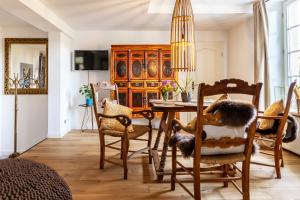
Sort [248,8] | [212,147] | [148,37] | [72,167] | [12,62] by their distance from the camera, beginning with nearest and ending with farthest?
[212,147] → [72,167] → [248,8] → [12,62] → [148,37]

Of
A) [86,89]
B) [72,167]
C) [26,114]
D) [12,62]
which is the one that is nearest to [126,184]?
[72,167]

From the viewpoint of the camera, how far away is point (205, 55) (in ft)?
20.1

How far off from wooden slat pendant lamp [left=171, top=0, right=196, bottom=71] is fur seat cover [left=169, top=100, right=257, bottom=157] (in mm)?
1130

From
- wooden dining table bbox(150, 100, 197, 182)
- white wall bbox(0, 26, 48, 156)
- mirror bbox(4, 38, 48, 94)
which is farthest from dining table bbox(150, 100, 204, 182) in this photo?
mirror bbox(4, 38, 48, 94)

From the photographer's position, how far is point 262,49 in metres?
4.09

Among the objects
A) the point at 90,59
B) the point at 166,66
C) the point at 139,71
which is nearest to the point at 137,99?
the point at 139,71

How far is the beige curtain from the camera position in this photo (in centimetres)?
404

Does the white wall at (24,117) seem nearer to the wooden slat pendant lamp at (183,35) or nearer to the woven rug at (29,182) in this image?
the wooden slat pendant lamp at (183,35)

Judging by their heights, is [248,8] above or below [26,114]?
above

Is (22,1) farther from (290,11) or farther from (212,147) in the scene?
(290,11)

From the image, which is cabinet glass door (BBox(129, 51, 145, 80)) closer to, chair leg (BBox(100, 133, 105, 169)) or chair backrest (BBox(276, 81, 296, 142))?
chair leg (BBox(100, 133, 105, 169))

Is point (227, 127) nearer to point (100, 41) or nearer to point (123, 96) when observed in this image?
point (123, 96)

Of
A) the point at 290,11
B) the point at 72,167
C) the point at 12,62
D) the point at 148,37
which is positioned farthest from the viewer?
the point at 148,37

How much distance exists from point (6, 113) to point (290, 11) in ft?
19.9
